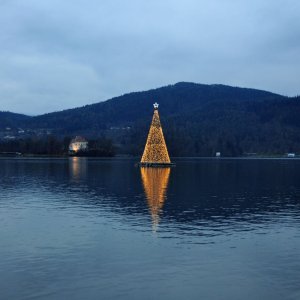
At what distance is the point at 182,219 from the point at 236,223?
3825mm

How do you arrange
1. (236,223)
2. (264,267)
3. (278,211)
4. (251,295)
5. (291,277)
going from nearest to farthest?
(251,295), (291,277), (264,267), (236,223), (278,211)

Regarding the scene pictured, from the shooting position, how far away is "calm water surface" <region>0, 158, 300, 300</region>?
17.9 metres

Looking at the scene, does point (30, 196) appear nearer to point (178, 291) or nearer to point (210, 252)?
point (210, 252)

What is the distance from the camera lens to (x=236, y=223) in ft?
104

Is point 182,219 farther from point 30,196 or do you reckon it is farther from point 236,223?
point 30,196

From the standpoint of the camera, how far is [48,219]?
33031 millimetres

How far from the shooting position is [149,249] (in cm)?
2380

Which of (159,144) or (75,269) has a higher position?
(159,144)

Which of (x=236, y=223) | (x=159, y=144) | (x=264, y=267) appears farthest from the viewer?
(x=159, y=144)

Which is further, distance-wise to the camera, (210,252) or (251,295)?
(210,252)

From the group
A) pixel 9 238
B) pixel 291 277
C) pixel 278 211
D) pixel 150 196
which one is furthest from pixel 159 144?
pixel 291 277

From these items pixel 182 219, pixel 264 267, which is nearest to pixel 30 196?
pixel 182 219

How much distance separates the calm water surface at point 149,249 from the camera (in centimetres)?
1789

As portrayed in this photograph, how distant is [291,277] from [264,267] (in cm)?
161
